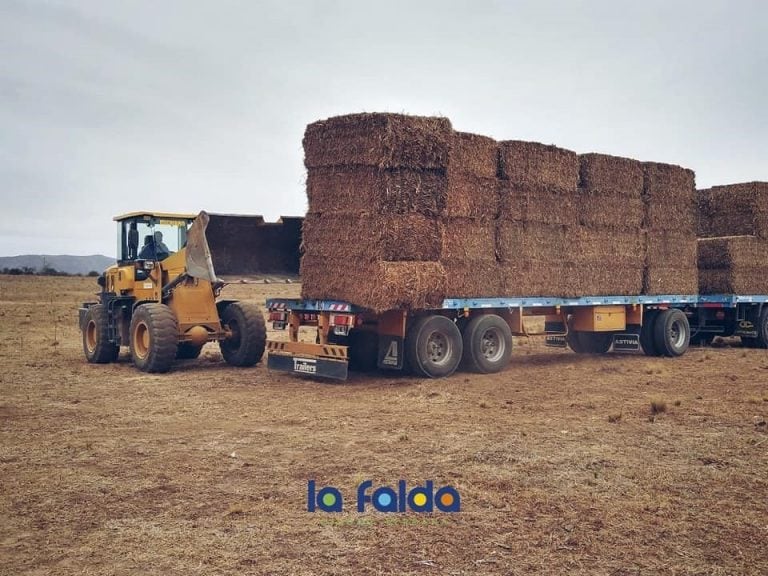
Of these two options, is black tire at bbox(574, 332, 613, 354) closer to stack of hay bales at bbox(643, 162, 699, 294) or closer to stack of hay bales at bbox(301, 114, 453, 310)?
stack of hay bales at bbox(643, 162, 699, 294)

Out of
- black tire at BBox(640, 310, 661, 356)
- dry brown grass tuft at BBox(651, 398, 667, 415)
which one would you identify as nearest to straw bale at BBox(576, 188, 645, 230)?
black tire at BBox(640, 310, 661, 356)

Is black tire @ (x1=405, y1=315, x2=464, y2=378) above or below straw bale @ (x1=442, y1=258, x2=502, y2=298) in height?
below

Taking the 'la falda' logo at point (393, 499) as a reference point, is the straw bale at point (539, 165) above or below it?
above

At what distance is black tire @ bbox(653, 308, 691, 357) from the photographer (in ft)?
57.8

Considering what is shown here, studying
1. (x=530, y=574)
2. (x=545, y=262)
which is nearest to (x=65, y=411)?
(x=530, y=574)

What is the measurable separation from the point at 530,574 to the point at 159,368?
1052 cm

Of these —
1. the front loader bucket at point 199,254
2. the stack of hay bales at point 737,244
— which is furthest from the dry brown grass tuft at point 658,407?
the stack of hay bales at point 737,244

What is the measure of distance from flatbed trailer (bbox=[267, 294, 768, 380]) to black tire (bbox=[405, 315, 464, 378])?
0.05 feet

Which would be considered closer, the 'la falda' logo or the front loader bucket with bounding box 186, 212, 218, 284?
the 'la falda' logo

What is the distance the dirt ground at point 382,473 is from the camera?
499cm

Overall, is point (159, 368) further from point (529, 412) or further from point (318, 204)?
point (529, 412)

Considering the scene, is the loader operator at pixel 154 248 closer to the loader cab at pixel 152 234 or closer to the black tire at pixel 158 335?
the loader cab at pixel 152 234

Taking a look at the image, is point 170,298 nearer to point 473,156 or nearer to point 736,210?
point 473,156

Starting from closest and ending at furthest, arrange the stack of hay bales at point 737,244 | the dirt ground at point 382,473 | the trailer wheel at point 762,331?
the dirt ground at point 382,473 → the stack of hay bales at point 737,244 → the trailer wheel at point 762,331
